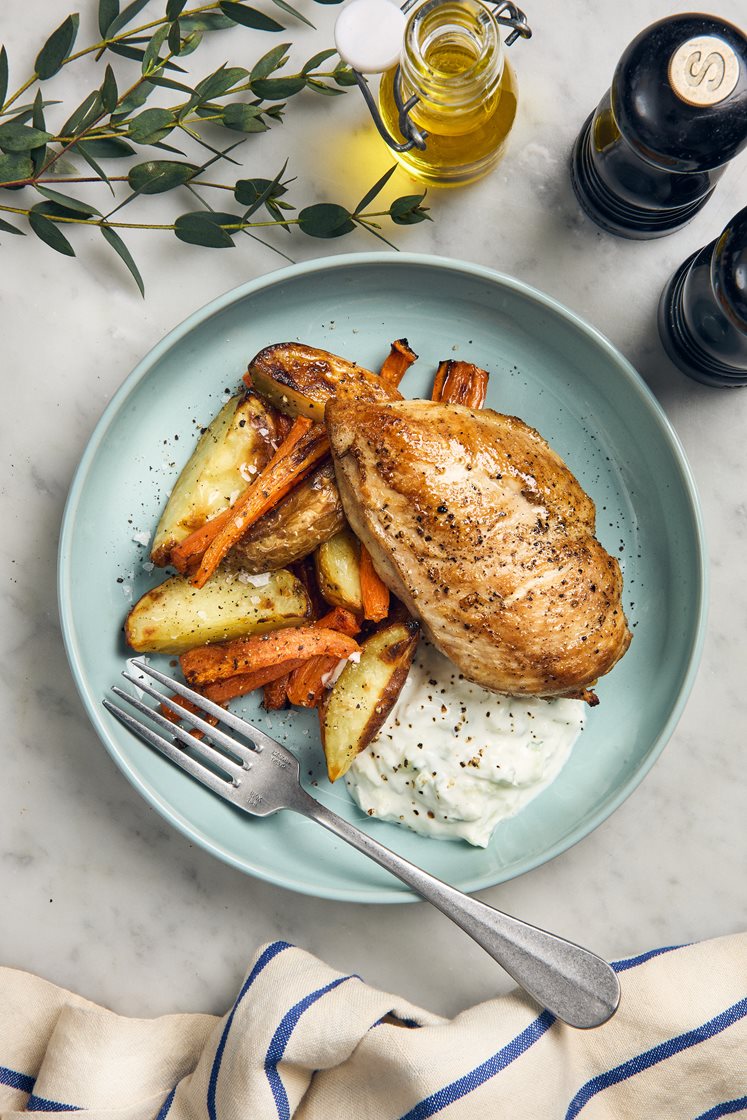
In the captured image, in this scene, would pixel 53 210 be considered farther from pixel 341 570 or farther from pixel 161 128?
pixel 341 570

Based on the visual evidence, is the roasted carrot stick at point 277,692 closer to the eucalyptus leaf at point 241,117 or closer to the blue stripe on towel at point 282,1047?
the blue stripe on towel at point 282,1047

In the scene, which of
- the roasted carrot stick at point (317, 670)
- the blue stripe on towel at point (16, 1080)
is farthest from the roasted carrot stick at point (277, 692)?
the blue stripe on towel at point (16, 1080)

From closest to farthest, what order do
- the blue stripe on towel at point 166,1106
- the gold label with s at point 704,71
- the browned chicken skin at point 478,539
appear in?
the gold label with s at point 704,71 → the browned chicken skin at point 478,539 → the blue stripe on towel at point 166,1106

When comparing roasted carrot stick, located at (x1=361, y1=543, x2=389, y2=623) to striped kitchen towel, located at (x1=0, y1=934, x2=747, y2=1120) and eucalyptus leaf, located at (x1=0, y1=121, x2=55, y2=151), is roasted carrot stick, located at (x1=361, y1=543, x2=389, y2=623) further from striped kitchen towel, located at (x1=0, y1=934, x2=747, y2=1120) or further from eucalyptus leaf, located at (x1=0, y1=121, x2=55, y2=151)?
eucalyptus leaf, located at (x1=0, y1=121, x2=55, y2=151)

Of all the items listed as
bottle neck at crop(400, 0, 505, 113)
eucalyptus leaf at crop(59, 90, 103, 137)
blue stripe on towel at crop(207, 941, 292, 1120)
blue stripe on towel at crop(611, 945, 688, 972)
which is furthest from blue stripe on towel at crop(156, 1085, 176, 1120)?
bottle neck at crop(400, 0, 505, 113)

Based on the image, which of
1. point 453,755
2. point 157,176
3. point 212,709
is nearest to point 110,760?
point 212,709

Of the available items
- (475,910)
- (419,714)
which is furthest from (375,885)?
(419,714)
